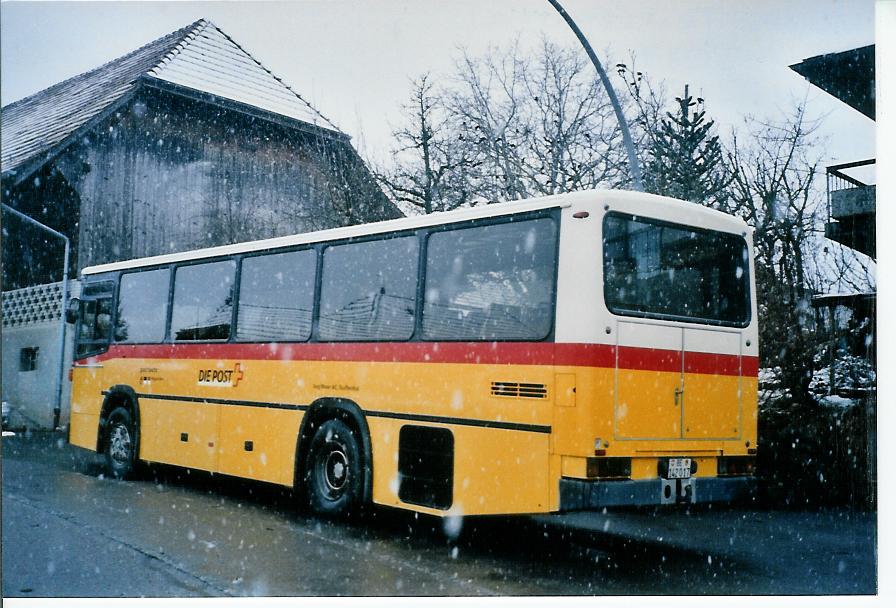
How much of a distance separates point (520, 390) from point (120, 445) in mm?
7128

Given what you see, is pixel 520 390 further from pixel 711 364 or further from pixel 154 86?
pixel 154 86

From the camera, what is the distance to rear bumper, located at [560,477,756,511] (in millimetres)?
6930

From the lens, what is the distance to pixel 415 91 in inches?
718

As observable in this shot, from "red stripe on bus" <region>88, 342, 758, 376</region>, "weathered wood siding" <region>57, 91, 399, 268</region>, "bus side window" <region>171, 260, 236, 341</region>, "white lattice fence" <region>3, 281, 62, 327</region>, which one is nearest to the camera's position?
"red stripe on bus" <region>88, 342, 758, 376</region>

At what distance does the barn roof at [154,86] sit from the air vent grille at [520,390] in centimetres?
1378

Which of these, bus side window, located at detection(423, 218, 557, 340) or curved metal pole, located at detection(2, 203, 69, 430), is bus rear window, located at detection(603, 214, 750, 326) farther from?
curved metal pole, located at detection(2, 203, 69, 430)

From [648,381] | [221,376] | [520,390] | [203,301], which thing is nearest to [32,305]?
[203,301]

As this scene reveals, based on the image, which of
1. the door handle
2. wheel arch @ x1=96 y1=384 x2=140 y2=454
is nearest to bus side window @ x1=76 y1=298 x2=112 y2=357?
wheel arch @ x1=96 y1=384 x2=140 y2=454

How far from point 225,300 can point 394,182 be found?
8326 mm

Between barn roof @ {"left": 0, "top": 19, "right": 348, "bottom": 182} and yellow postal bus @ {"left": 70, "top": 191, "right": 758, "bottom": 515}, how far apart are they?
11.3 metres

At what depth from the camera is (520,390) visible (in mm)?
7344

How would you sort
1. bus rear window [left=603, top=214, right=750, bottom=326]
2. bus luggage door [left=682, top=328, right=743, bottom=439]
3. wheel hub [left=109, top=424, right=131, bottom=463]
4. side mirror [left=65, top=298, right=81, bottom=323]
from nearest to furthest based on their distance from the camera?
bus rear window [left=603, top=214, right=750, bottom=326] < bus luggage door [left=682, top=328, right=743, bottom=439] < wheel hub [left=109, top=424, right=131, bottom=463] < side mirror [left=65, top=298, right=81, bottom=323]

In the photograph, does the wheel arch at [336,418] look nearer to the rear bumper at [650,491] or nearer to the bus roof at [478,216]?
the bus roof at [478,216]
